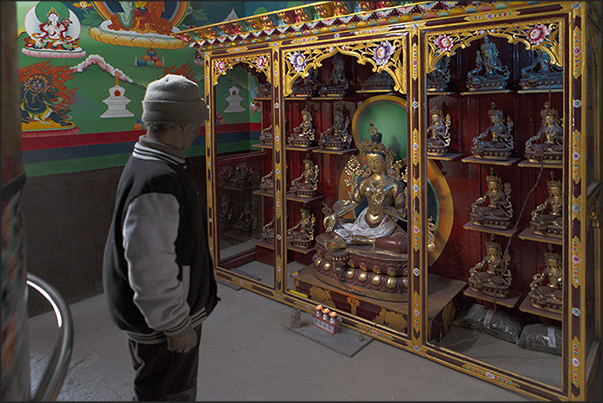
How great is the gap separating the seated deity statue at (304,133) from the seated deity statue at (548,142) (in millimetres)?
2299

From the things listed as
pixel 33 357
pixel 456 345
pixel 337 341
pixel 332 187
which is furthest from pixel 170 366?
pixel 332 187

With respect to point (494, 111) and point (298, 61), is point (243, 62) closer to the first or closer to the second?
point (298, 61)

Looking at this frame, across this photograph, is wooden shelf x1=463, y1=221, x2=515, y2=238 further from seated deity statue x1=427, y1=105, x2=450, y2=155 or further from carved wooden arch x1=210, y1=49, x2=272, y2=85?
carved wooden arch x1=210, y1=49, x2=272, y2=85

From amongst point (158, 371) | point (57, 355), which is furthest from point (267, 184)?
point (57, 355)

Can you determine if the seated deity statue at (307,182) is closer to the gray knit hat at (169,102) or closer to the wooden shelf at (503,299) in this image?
the wooden shelf at (503,299)

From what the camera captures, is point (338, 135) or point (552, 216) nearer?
point (552, 216)

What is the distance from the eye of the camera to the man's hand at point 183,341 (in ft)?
6.95

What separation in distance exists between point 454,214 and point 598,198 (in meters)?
1.31

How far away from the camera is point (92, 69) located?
490 cm

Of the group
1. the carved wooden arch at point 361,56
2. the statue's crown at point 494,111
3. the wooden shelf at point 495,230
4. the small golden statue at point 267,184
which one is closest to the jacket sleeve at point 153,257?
the carved wooden arch at point 361,56

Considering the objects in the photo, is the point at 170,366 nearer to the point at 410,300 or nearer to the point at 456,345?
the point at 410,300

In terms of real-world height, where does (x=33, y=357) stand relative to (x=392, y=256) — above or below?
below

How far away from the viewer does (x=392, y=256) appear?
13.9 feet

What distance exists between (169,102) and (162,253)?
715 millimetres
